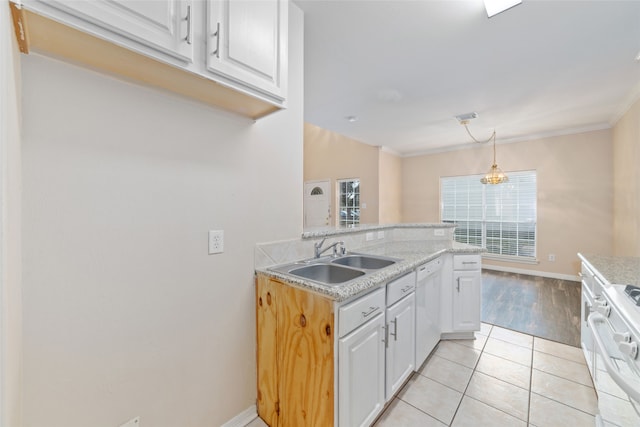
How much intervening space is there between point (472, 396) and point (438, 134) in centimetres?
399

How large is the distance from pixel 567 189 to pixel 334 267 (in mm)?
4807

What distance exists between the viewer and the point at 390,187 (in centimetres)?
566

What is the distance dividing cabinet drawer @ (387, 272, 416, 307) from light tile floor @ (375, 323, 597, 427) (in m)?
0.71

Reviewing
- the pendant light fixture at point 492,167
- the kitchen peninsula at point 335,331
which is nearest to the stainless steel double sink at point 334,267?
the kitchen peninsula at point 335,331

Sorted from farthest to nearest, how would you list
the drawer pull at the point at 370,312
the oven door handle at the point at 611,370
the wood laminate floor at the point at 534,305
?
1. the wood laminate floor at the point at 534,305
2. the drawer pull at the point at 370,312
3. the oven door handle at the point at 611,370

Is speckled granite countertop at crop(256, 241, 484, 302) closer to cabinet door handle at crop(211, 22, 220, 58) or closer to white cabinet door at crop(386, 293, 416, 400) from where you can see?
white cabinet door at crop(386, 293, 416, 400)

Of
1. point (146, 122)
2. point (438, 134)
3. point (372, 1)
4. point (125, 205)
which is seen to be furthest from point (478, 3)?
point (438, 134)

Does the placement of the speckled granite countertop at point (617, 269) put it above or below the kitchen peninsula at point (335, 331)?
above

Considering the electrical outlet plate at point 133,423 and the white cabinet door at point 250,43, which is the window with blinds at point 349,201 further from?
the electrical outlet plate at point 133,423

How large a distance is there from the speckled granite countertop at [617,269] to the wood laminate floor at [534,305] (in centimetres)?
88

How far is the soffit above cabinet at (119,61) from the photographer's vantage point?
76 cm

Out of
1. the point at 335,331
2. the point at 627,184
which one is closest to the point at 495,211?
the point at 627,184

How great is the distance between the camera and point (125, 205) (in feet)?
3.47

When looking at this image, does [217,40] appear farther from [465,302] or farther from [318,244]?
[465,302]
